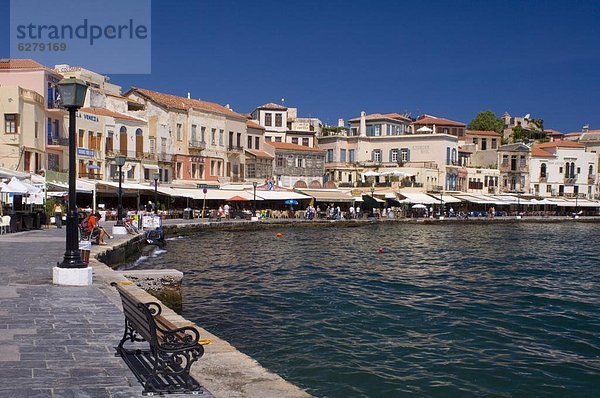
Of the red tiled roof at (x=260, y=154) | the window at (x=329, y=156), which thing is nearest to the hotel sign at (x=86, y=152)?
the red tiled roof at (x=260, y=154)

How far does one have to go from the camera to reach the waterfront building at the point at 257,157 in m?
56.7

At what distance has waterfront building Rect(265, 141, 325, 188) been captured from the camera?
2351 inches

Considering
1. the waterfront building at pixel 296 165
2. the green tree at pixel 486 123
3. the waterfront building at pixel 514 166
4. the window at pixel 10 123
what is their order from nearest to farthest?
1. the window at pixel 10 123
2. the waterfront building at pixel 296 165
3. the waterfront building at pixel 514 166
4. the green tree at pixel 486 123

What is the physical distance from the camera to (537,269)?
21984mm

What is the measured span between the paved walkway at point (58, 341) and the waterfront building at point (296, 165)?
159ft

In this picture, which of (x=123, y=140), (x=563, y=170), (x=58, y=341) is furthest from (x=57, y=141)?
(x=563, y=170)

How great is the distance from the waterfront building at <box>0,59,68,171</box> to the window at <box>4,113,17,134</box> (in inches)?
115

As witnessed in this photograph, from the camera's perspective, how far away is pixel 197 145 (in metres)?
51.7

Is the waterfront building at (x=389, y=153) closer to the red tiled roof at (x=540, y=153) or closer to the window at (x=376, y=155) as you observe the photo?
the window at (x=376, y=155)

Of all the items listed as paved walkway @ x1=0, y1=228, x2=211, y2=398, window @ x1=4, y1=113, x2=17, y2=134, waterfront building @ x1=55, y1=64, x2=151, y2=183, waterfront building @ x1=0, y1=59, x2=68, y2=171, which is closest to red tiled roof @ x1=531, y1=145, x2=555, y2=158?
waterfront building @ x1=55, y1=64, x2=151, y2=183

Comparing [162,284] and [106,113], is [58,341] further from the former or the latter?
[106,113]

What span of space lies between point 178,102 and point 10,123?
1956cm

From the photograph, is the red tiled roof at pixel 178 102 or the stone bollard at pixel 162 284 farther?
the red tiled roof at pixel 178 102

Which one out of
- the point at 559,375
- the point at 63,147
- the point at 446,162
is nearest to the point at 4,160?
the point at 63,147
